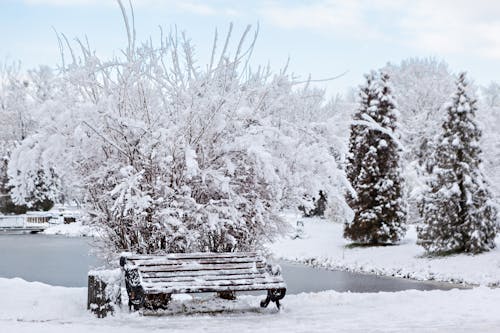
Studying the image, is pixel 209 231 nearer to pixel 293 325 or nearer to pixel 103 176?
pixel 103 176

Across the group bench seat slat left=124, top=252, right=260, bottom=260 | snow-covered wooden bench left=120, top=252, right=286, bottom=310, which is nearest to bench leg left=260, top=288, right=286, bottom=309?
snow-covered wooden bench left=120, top=252, right=286, bottom=310

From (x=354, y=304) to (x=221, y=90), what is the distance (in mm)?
3349

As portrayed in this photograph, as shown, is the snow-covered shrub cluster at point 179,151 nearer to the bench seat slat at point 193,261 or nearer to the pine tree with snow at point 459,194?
the bench seat slat at point 193,261

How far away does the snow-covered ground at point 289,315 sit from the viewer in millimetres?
6312

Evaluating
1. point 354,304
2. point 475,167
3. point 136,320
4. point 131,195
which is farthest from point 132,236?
point 475,167

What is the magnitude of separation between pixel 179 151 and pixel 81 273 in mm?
11778

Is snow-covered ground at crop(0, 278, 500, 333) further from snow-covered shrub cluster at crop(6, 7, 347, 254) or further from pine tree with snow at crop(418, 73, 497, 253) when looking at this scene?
pine tree with snow at crop(418, 73, 497, 253)

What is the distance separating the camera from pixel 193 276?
7.50 m

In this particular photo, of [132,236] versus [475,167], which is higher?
[475,167]

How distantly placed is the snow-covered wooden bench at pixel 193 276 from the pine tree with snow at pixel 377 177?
16.9 meters

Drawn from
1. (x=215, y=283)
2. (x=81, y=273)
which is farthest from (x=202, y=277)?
(x=81, y=273)

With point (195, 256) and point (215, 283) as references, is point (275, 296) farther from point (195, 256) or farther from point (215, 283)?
point (195, 256)

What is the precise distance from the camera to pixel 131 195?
7793mm

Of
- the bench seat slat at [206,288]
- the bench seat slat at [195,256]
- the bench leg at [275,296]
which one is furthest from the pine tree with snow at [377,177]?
the bench seat slat at [206,288]
